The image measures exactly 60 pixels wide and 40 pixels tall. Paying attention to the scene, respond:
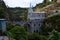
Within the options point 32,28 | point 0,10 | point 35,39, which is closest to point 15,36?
point 35,39

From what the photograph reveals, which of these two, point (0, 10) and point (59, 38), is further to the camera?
point (0, 10)

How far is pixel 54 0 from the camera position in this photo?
50.5 m

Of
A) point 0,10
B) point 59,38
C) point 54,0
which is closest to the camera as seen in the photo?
point 59,38

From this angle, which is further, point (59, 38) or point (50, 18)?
point (50, 18)

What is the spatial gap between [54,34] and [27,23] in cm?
1964

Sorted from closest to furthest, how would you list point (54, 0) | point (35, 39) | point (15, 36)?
point (15, 36)
point (35, 39)
point (54, 0)

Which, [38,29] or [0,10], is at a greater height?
[0,10]

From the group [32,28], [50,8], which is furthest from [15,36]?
[50,8]

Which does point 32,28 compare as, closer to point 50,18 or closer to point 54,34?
point 50,18

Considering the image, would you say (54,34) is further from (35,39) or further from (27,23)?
(27,23)

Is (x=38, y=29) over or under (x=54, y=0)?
under

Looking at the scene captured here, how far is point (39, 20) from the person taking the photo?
133ft

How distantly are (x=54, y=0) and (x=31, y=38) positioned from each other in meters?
26.2

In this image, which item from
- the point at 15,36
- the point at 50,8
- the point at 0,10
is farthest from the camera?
the point at 50,8
